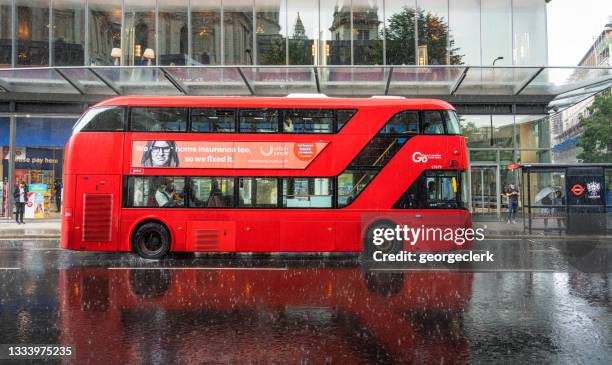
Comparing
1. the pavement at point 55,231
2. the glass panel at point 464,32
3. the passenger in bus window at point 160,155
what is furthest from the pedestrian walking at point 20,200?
the glass panel at point 464,32

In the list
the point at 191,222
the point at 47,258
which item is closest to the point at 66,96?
the point at 47,258

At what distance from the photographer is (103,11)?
71.3 ft

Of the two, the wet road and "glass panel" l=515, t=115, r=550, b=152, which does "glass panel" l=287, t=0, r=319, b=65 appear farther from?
the wet road

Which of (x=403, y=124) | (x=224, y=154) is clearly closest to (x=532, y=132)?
(x=403, y=124)

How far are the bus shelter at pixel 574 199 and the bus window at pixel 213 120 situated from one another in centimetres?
1150

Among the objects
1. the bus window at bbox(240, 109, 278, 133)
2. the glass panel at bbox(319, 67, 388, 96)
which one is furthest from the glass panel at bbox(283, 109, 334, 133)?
the glass panel at bbox(319, 67, 388, 96)

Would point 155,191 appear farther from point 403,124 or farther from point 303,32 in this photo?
point 303,32

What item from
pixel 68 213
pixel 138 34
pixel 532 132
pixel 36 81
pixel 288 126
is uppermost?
pixel 138 34

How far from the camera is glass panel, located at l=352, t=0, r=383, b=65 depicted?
21.6 metres

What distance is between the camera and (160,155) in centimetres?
1123

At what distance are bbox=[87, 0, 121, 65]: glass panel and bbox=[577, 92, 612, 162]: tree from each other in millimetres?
27016

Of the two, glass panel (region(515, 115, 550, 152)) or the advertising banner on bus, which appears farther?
glass panel (region(515, 115, 550, 152))

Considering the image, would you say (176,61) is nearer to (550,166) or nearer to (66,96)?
(66,96)

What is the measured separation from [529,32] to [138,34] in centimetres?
1808
